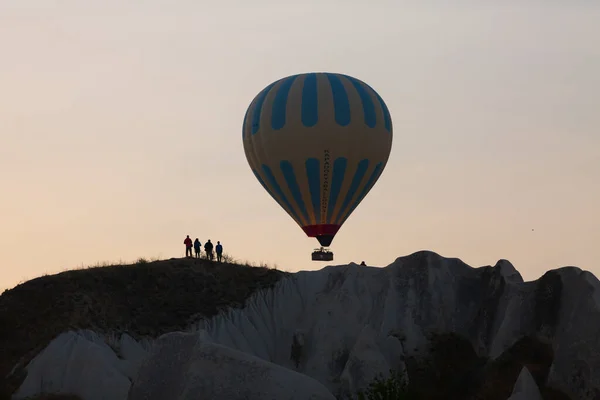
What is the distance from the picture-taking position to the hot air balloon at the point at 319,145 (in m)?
78.4

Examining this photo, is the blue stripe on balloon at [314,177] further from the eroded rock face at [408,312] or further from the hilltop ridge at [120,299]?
the hilltop ridge at [120,299]

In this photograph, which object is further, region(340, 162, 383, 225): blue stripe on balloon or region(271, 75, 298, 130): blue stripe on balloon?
region(340, 162, 383, 225): blue stripe on balloon

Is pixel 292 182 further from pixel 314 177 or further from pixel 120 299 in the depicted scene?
pixel 120 299

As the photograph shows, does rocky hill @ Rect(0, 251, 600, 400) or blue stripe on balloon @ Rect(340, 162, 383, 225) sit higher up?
blue stripe on balloon @ Rect(340, 162, 383, 225)

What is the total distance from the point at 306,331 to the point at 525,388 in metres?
16.4

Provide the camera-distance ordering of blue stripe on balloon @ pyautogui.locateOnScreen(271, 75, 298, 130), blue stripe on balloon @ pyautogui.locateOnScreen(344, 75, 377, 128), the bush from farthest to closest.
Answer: blue stripe on balloon @ pyautogui.locateOnScreen(344, 75, 377, 128), blue stripe on balloon @ pyautogui.locateOnScreen(271, 75, 298, 130), the bush

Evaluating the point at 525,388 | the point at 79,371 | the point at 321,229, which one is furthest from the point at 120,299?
the point at 525,388

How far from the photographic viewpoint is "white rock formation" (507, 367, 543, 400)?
6284 centimetres

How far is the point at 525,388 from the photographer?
6297 cm

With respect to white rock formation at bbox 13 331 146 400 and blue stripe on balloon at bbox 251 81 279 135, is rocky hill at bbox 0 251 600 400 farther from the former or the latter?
blue stripe on balloon at bbox 251 81 279 135

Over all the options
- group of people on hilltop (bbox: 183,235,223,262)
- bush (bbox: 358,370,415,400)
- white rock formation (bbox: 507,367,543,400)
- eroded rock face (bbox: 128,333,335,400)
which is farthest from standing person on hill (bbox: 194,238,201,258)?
white rock formation (bbox: 507,367,543,400)

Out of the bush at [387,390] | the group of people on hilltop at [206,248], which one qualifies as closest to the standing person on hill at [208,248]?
the group of people on hilltop at [206,248]

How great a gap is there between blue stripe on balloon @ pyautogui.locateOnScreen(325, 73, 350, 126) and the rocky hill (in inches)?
284

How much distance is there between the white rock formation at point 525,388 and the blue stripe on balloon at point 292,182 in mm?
18950
